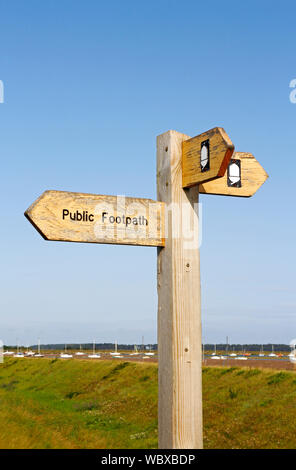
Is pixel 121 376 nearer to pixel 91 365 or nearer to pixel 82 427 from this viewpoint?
pixel 91 365

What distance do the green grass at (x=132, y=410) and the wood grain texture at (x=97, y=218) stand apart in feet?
27.0

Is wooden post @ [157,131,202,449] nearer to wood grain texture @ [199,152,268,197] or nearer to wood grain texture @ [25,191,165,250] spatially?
wood grain texture @ [25,191,165,250]

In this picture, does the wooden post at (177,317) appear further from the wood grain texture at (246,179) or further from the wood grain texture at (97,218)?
the wood grain texture at (246,179)

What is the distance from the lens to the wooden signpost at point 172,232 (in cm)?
392

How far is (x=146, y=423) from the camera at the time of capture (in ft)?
63.1

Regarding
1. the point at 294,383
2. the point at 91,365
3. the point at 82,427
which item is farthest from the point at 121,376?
the point at 294,383

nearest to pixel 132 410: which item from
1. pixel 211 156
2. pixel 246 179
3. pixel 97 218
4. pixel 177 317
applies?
pixel 246 179

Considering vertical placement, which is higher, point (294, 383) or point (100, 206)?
point (100, 206)

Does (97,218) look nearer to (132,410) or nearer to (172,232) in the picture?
(172,232)

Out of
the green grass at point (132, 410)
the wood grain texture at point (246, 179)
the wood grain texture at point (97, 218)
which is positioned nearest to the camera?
the wood grain texture at point (97, 218)

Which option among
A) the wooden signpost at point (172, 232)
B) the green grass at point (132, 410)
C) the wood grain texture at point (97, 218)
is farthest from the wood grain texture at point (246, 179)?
the green grass at point (132, 410)

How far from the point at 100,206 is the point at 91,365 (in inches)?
1194

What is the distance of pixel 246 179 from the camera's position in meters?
4.70
